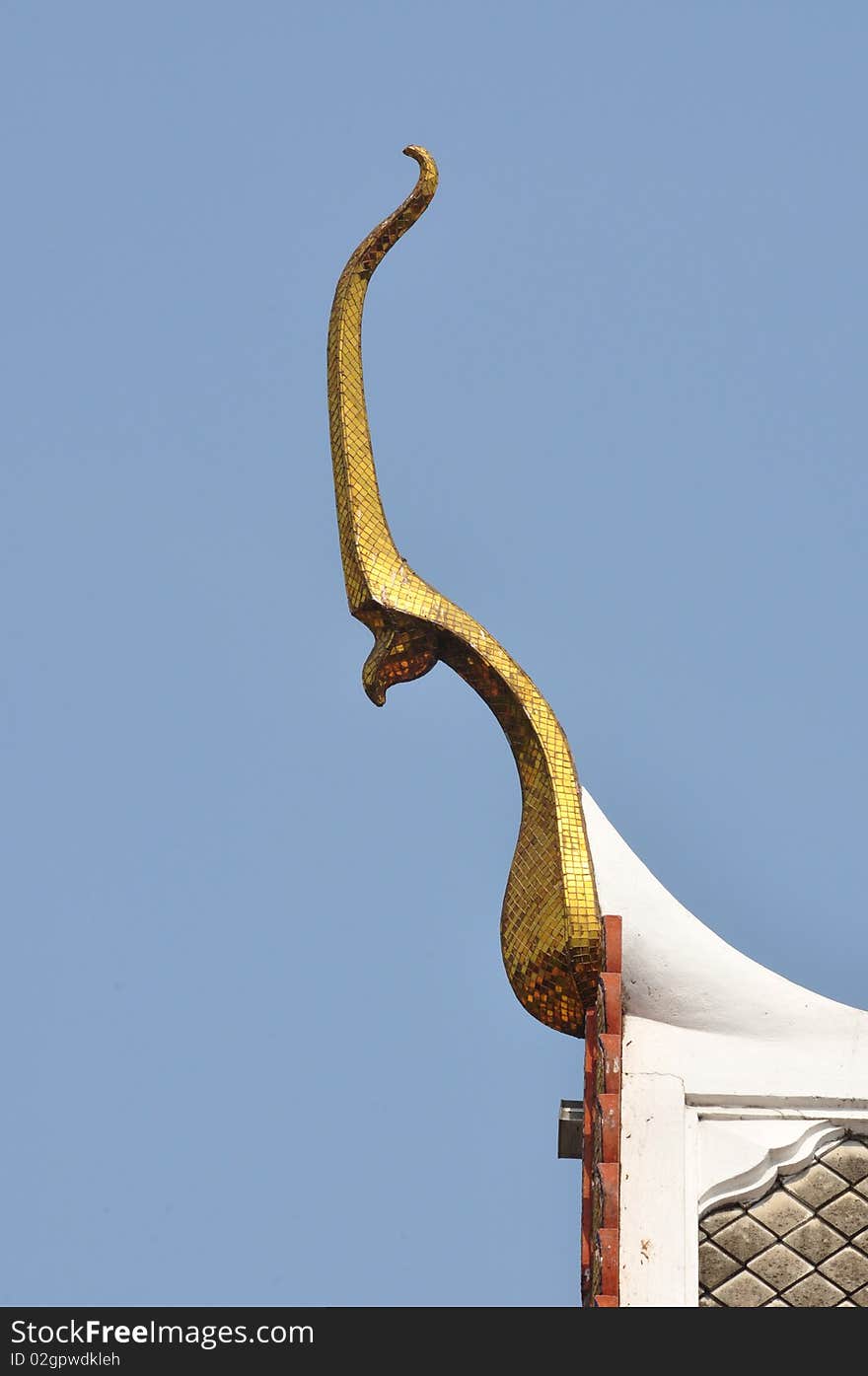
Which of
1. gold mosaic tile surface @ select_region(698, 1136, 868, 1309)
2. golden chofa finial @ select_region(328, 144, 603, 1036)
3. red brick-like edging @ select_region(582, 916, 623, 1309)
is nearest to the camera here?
red brick-like edging @ select_region(582, 916, 623, 1309)

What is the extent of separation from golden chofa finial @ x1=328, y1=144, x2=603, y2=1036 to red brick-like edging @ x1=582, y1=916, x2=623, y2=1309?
0.14 metres

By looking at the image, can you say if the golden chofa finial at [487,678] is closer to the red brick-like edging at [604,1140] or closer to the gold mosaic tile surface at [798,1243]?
the red brick-like edging at [604,1140]

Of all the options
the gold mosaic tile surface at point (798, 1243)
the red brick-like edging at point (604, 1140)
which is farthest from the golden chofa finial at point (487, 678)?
the gold mosaic tile surface at point (798, 1243)

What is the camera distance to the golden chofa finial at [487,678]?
10.7 m

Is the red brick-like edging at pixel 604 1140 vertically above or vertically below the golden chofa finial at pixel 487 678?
below

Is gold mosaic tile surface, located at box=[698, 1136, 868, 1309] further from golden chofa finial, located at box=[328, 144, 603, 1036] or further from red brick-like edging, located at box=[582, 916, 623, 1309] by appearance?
golden chofa finial, located at box=[328, 144, 603, 1036]

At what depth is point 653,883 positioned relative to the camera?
35.3 ft

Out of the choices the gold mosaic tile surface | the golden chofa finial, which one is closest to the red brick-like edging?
the golden chofa finial

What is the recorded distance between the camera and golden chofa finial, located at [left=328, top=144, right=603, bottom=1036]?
420 inches

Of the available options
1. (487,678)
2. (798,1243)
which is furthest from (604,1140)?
(487,678)

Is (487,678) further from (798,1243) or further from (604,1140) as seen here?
(798,1243)

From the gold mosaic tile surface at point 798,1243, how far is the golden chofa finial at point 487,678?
1112 millimetres

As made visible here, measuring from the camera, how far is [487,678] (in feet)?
37.4
